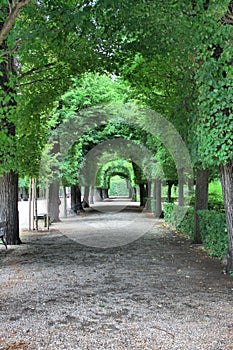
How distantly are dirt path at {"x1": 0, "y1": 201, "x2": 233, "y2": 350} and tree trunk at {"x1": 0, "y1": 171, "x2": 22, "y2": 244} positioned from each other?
4.95 ft

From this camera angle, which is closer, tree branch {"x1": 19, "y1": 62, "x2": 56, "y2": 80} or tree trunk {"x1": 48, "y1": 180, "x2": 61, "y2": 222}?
tree branch {"x1": 19, "y1": 62, "x2": 56, "y2": 80}

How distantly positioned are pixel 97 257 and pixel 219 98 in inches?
207

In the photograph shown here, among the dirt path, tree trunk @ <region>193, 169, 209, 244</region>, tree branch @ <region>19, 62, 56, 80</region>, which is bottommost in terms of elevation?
the dirt path

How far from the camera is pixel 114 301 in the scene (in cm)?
555

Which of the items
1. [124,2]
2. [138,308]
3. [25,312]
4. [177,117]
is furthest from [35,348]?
[177,117]

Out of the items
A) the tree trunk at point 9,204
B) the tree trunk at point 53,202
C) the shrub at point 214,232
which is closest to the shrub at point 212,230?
the shrub at point 214,232

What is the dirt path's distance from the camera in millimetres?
4090

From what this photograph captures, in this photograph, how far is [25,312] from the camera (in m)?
5.02

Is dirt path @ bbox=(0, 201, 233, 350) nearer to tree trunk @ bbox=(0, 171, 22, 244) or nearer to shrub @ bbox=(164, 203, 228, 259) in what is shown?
shrub @ bbox=(164, 203, 228, 259)

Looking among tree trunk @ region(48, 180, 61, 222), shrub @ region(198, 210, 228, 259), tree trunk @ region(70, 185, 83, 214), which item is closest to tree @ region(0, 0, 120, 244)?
shrub @ region(198, 210, 228, 259)

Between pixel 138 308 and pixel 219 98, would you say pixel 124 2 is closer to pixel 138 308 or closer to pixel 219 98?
pixel 219 98

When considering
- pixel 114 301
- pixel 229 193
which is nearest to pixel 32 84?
pixel 229 193

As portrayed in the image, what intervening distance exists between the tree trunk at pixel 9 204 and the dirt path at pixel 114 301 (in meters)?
1.51

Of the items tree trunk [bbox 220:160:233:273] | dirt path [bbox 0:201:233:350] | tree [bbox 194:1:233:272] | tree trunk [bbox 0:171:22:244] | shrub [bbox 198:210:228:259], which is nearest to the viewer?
dirt path [bbox 0:201:233:350]
